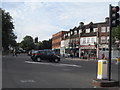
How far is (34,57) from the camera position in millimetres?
29281

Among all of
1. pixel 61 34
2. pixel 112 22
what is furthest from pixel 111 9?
pixel 61 34

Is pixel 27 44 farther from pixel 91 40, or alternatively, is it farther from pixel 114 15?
pixel 114 15

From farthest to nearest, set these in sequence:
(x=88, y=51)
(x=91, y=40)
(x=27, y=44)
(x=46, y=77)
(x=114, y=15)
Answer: (x=27, y=44), (x=88, y=51), (x=91, y=40), (x=46, y=77), (x=114, y=15)

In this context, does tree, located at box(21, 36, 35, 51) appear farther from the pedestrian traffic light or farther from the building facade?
the pedestrian traffic light

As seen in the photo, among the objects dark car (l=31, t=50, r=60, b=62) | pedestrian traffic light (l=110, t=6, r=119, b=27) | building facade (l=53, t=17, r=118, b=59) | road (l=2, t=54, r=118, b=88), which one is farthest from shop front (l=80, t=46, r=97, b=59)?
pedestrian traffic light (l=110, t=6, r=119, b=27)

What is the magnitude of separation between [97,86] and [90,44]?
54.9 metres

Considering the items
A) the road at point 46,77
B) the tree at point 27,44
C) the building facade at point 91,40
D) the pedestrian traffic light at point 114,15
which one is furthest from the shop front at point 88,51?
the tree at point 27,44

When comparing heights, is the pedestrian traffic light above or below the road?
above

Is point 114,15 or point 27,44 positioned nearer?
point 114,15

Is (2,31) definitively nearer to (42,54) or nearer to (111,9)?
(42,54)

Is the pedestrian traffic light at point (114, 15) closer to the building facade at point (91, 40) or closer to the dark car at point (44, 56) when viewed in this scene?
the dark car at point (44, 56)

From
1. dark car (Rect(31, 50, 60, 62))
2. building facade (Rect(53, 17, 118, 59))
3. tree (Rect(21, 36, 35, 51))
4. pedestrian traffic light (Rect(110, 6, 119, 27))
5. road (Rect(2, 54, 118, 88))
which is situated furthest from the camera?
tree (Rect(21, 36, 35, 51))

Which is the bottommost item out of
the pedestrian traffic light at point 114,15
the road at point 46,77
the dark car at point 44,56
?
the road at point 46,77

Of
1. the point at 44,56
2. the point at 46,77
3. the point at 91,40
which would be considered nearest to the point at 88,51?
the point at 91,40
